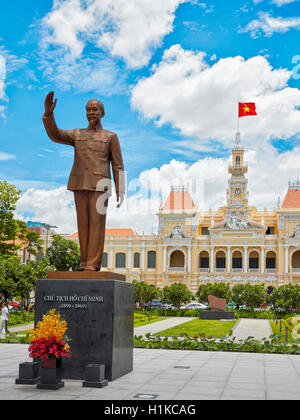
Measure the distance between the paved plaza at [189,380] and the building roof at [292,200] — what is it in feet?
161

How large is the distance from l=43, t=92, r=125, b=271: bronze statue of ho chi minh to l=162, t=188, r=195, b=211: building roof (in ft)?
173

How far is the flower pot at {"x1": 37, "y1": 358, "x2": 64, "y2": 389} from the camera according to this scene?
7.55m

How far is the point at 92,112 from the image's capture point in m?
9.48

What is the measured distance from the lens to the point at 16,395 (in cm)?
712

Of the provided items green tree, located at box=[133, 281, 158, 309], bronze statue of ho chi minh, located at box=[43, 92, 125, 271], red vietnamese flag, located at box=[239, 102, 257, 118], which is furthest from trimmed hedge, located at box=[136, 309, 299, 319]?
bronze statue of ho chi minh, located at box=[43, 92, 125, 271]

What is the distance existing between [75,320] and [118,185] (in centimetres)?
270

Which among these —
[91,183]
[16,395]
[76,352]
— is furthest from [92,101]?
[16,395]

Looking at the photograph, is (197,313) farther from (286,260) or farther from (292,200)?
(292,200)

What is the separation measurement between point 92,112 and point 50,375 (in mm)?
4838

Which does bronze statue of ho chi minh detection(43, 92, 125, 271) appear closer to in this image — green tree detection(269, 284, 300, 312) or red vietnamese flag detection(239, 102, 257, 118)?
green tree detection(269, 284, 300, 312)

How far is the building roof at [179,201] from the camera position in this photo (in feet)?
207

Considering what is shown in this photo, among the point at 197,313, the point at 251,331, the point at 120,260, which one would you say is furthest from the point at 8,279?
the point at 120,260

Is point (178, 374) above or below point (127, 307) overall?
below

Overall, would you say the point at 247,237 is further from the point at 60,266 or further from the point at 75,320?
the point at 75,320
